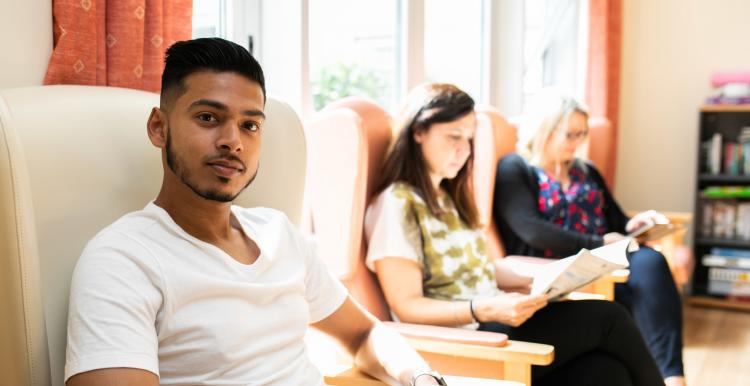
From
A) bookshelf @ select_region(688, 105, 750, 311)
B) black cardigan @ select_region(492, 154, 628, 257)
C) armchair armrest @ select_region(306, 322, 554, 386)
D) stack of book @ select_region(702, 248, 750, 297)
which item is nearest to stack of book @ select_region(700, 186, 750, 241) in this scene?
bookshelf @ select_region(688, 105, 750, 311)

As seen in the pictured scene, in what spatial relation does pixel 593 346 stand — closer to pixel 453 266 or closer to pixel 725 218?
pixel 453 266

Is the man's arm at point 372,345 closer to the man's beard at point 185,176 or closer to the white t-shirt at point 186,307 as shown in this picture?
the white t-shirt at point 186,307

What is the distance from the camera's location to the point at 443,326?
1.85 meters

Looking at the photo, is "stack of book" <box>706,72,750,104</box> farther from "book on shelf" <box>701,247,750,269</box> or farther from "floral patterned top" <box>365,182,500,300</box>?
"floral patterned top" <box>365,182,500,300</box>

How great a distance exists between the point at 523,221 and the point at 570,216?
0.32 meters

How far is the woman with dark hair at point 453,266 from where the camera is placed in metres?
1.82

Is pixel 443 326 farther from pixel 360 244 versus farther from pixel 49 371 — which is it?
pixel 49 371

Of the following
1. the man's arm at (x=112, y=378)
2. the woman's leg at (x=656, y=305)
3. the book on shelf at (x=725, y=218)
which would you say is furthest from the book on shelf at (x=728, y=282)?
the man's arm at (x=112, y=378)

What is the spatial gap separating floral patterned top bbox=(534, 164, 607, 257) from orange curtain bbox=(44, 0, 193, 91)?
1.78 metres

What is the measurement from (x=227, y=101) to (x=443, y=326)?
3.00 ft

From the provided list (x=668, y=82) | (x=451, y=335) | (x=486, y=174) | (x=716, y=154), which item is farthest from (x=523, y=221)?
(x=668, y=82)

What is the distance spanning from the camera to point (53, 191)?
107 cm

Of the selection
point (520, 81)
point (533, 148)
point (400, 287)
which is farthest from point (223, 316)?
point (520, 81)

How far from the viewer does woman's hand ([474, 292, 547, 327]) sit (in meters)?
1.75
